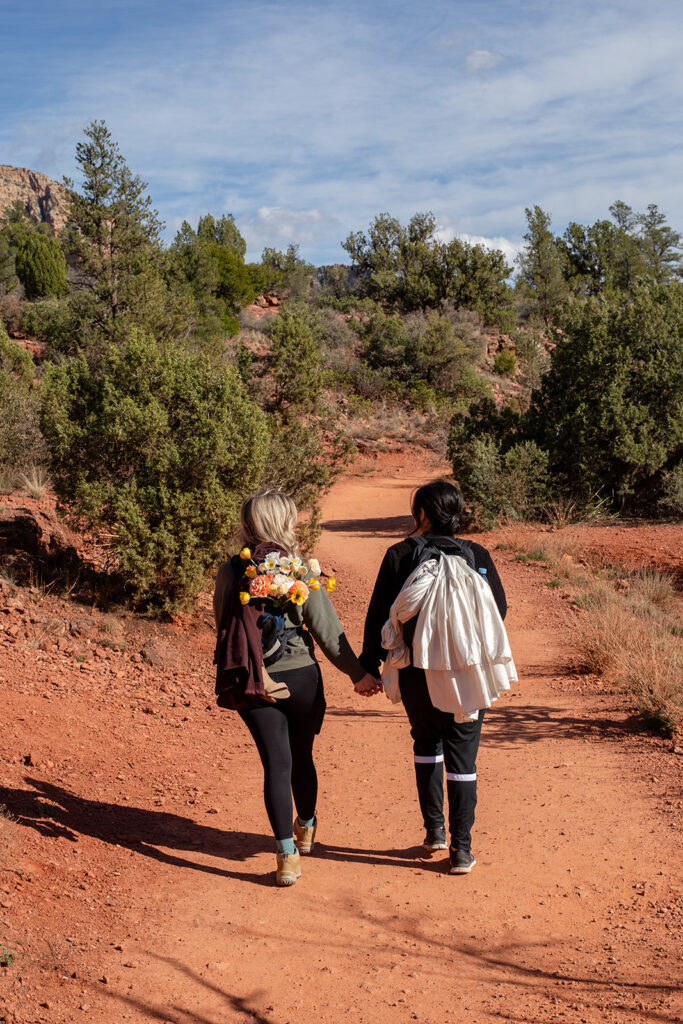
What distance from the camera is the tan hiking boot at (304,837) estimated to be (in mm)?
4336

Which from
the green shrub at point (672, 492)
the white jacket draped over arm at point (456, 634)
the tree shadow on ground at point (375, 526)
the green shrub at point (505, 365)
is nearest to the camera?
the white jacket draped over arm at point (456, 634)

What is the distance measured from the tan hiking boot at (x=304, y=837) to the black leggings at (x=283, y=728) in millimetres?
351

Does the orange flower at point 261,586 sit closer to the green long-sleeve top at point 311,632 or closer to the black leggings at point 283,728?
the green long-sleeve top at point 311,632

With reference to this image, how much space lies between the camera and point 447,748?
156 inches

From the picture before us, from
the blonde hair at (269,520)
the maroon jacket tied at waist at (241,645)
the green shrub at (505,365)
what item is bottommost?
the maroon jacket tied at waist at (241,645)

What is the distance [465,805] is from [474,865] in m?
0.46

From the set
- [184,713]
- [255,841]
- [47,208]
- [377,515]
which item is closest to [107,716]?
[184,713]

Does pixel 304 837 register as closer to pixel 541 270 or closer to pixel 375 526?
pixel 375 526

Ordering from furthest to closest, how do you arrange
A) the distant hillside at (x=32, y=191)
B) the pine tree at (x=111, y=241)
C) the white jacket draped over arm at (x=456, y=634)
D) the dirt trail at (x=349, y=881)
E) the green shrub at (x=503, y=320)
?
the distant hillside at (x=32, y=191), the green shrub at (x=503, y=320), the pine tree at (x=111, y=241), the white jacket draped over arm at (x=456, y=634), the dirt trail at (x=349, y=881)

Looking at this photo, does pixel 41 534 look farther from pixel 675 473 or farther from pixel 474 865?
pixel 675 473

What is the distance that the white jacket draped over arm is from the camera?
12.3 feet

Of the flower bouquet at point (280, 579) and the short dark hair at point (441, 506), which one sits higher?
the short dark hair at point (441, 506)

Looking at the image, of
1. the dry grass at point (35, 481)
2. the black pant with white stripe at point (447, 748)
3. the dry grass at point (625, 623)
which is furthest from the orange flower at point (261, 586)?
the dry grass at point (35, 481)

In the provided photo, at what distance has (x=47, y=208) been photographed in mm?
146875
